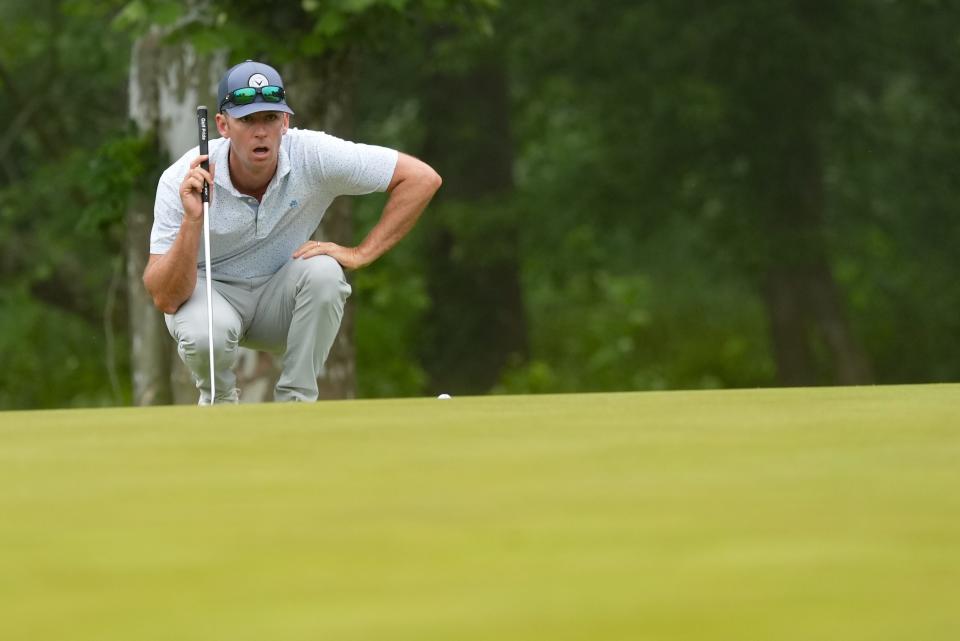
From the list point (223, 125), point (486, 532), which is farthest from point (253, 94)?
point (486, 532)

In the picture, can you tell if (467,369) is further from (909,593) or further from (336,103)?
(909,593)

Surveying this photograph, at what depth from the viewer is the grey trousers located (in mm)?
6742

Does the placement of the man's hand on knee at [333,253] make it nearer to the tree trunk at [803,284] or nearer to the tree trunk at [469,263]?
the tree trunk at [803,284]

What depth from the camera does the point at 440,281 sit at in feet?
61.7

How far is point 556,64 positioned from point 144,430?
1388 centimetres

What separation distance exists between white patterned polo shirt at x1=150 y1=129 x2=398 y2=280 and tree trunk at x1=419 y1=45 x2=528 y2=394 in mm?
10764

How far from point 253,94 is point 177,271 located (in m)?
0.67

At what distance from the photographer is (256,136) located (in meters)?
6.51

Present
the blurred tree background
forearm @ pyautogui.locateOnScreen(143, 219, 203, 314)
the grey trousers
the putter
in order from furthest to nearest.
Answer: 1. the blurred tree background
2. the grey trousers
3. the putter
4. forearm @ pyautogui.locateOnScreen(143, 219, 203, 314)

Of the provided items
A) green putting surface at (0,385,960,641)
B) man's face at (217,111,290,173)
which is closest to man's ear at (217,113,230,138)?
man's face at (217,111,290,173)

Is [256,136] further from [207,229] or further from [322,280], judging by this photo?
[322,280]

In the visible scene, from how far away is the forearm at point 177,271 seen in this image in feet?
20.9

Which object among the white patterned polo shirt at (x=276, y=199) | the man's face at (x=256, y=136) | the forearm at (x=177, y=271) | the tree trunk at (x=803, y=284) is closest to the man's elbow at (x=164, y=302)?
the forearm at (x=177, y=271)

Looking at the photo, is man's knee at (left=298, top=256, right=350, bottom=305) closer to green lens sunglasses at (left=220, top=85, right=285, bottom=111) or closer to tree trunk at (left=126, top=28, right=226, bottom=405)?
green lens sunglasses at (left=220, top=85, right=285, bottom=111)
